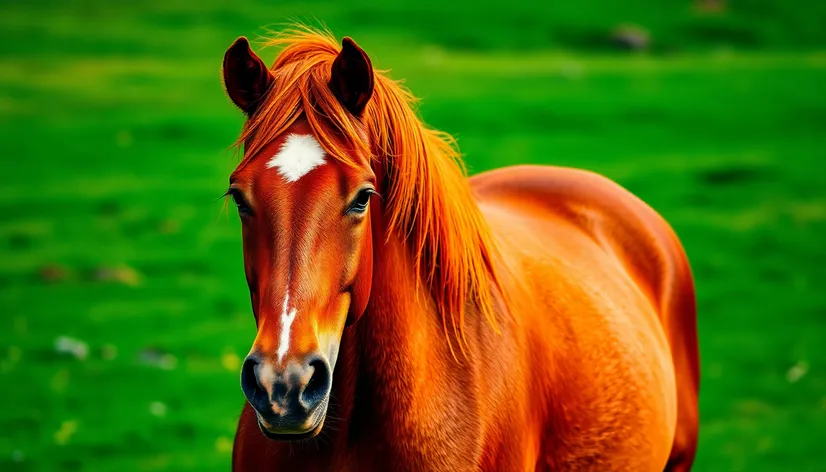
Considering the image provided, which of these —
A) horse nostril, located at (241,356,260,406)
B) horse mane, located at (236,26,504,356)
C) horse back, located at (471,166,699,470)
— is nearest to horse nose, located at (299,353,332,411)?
horse nostril, located at (241,356,260,406)

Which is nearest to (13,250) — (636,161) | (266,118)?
(636,161)

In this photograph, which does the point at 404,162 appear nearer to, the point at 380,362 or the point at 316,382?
the point at 380,362

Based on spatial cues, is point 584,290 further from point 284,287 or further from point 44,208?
point 44,208

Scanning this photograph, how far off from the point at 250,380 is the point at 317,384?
18 centimetres

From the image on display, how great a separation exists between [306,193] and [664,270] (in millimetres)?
2918

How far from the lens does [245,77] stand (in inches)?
118

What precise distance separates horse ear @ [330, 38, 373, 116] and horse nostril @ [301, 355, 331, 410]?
2.70ft

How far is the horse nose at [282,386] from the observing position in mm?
2508

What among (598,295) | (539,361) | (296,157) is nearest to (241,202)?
(296,157)

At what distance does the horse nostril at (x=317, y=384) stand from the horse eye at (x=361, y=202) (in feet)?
1.52

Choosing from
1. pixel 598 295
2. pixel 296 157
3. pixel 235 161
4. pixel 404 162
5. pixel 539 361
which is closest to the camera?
pixel 296 157

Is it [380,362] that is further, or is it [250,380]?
[380,362]

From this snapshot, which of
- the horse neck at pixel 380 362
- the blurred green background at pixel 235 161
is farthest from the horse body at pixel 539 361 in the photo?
the blurred green background at pixel 235 161

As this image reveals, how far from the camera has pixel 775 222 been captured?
14.1m
